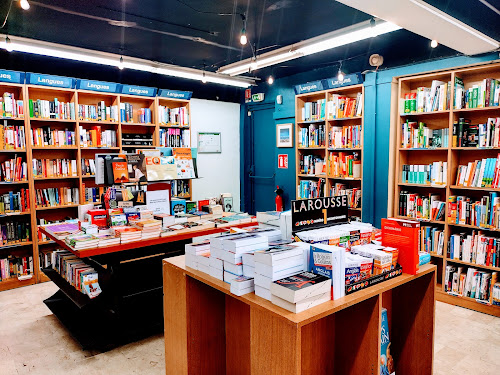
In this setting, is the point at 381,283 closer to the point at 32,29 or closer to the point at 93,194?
the point at 93,194

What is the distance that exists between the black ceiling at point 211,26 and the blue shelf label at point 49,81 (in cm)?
68

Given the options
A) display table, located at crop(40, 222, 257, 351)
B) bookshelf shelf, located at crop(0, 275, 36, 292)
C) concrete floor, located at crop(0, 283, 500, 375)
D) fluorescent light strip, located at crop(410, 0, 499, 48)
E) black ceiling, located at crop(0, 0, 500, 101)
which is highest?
black ceiling, located at crop(0, 0, 500, 101)

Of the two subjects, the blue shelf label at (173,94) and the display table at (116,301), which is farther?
the blue shelf label at (173,94)

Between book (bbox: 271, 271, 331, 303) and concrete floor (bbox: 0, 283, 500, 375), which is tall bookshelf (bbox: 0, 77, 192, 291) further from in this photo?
book (bbox: 271, 271, 331, 303)

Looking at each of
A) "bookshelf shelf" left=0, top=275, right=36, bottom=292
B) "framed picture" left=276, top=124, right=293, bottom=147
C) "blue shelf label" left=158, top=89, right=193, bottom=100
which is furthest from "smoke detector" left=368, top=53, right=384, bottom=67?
"bookshelf shelf" left=0, top=275, right=36, bottom=292

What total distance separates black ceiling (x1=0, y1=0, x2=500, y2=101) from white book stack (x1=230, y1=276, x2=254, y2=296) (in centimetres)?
298

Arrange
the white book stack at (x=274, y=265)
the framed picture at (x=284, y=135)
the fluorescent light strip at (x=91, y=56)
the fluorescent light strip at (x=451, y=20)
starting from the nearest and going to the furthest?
the white book stack at (x=274, y=265) → the fluorescent light strip at (x=451, y=20) → the fluorescent light strip at (x=91, y=56) → the framed picture at (x=284, y=135)

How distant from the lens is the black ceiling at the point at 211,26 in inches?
167

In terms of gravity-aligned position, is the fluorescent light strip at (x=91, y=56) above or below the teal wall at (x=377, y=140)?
above

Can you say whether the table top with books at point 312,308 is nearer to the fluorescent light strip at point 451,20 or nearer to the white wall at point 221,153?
the fluorescent light strip at point 451,20

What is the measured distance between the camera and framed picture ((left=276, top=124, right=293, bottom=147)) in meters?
6.61

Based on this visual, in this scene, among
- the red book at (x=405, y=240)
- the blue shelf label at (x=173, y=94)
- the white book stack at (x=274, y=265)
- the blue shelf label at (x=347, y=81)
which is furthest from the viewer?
the blue shelf label at (x=173, y=94)

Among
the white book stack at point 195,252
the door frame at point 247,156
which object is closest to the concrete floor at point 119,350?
the white book stack at point 195,252

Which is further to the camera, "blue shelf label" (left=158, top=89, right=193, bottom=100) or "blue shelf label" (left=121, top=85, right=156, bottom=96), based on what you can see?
"blue shelf label" (left=158, top=89, right=193, bottom=100)
